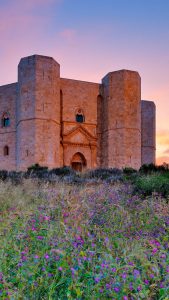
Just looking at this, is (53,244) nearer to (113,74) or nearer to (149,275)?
(149,275)

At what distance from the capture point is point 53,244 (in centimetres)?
267

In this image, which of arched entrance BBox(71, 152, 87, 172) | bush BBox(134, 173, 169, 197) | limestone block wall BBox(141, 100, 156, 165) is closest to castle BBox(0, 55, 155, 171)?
arched entrance BBox(71, 152, 87, 172)

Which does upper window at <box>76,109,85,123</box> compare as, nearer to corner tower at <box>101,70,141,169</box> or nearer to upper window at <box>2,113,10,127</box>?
Answer: corner tower at <box>101,70,141,169</box>

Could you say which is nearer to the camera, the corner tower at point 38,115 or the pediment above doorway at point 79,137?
A: the corner tower at point 38,115

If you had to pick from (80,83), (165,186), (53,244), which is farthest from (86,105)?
(53,244)

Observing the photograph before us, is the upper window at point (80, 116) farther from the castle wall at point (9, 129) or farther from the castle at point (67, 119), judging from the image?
the castle wall at point (9, 129)

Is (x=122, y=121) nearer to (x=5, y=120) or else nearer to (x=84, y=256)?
(x=5, y=120)

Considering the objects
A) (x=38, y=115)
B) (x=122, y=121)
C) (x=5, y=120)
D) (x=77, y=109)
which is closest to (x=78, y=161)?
(x=77, y=109)

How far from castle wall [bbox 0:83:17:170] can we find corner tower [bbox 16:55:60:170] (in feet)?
4.83

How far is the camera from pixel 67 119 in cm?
2638

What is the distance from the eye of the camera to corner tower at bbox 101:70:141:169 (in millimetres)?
25812

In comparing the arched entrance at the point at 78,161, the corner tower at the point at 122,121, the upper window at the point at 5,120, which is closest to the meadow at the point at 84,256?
the corner tower at the point at 122,121

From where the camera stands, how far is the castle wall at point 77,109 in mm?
26250

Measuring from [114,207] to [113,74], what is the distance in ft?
77.3
